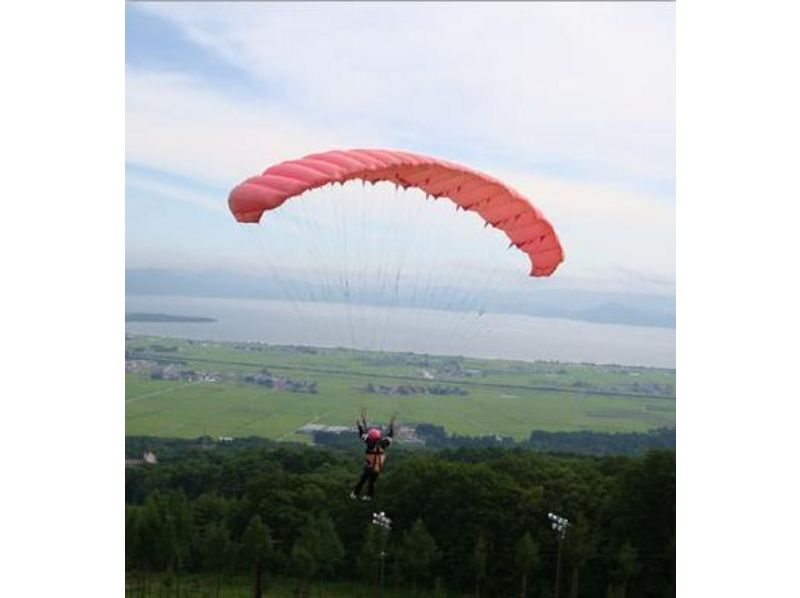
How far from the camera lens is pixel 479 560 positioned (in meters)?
25.3

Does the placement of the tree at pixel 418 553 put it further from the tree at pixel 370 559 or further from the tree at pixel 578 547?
the tree at pixel 578 547

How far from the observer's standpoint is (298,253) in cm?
1069

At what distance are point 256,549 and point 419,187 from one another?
1731 centimetres

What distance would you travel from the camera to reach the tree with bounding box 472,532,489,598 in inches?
996

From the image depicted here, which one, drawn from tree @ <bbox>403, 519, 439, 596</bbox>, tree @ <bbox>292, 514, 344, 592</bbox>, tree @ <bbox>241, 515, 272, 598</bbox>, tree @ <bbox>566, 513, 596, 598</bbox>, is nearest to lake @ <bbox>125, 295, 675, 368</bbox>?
tree @ <bbox>241, 515, 272, 598</bbox>

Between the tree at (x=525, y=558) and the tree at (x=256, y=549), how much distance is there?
7.07 metres

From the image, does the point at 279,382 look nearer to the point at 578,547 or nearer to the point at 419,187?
the point at 578,547

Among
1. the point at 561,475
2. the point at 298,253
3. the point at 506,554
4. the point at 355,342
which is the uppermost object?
the point at 298,253

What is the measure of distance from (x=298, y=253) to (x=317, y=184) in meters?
1.92

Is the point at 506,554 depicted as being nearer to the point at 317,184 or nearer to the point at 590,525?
the point at 590,525

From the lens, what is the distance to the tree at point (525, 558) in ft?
83.4
